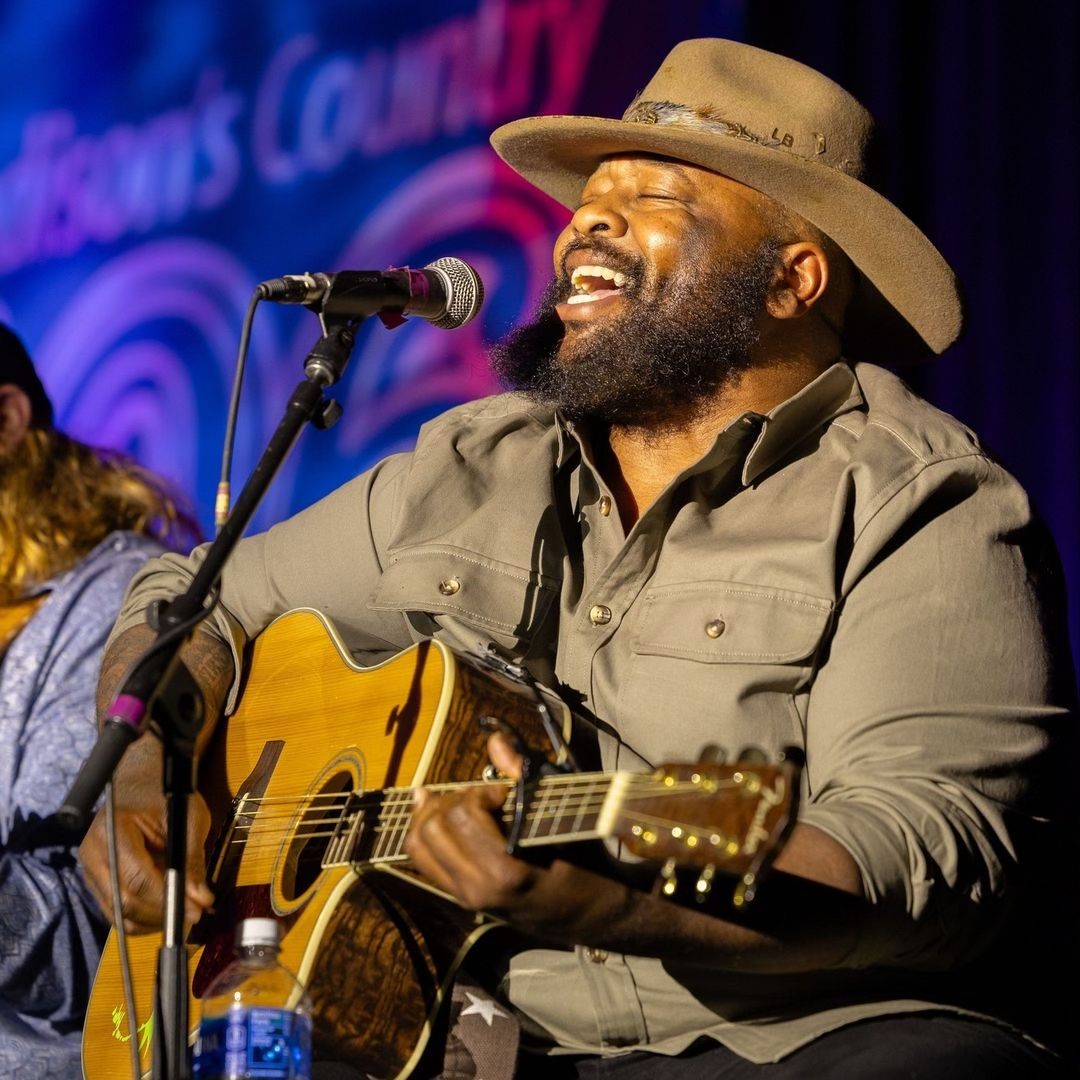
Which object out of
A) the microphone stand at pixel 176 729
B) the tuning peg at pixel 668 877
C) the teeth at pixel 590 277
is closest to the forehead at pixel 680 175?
the teeth at pixel 590 277

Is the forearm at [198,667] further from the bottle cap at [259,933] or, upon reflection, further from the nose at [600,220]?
the nose at [600,220]

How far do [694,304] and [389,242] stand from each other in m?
1.89

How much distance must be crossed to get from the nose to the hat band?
18 centimetres

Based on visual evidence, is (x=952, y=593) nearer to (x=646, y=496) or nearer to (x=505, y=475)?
(x=646, y=496)

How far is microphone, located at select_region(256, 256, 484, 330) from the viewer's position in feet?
7.53

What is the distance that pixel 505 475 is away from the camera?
303 centimetres

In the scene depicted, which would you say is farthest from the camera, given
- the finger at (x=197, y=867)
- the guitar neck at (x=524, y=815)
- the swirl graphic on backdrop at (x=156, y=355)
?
the swirl graphic on backdrop at (x=156, y=355)

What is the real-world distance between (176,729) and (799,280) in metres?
1.68

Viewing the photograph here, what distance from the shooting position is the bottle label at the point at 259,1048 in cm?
209

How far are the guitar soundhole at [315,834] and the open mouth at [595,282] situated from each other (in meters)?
1.11

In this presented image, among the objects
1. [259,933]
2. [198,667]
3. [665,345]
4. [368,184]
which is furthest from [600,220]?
[368,184]

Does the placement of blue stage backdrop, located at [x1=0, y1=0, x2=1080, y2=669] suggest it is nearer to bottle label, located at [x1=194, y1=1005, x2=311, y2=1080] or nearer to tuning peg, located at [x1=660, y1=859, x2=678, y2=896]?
tuning peg, located at [x1=660, y1=859, x2=678, y2=896]

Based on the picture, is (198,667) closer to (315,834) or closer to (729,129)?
(315,834)

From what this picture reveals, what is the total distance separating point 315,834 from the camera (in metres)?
2.44
